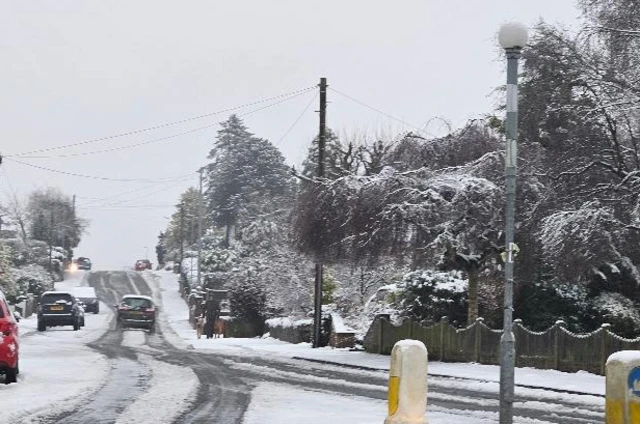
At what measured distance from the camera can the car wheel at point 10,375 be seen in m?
17.8

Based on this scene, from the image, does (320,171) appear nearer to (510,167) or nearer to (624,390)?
(510,167)

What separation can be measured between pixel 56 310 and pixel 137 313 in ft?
12.5

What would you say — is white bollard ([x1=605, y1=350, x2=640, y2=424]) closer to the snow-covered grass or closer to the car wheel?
the snow-covered grass

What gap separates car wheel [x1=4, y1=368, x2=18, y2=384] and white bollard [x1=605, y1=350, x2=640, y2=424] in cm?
1141

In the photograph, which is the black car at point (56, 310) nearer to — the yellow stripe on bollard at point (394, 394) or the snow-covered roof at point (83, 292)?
the snow-covered roof at point (83, 292)

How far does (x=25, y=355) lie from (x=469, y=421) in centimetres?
1524

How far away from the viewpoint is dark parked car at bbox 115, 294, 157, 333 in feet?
158

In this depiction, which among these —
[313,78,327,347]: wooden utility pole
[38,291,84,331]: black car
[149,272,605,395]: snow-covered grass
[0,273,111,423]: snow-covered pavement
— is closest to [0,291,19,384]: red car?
[0,273,111,423]: snow-covered pavement

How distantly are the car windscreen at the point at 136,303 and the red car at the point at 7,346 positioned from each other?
30.3 metres

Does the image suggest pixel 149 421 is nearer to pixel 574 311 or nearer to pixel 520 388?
pixel 520 388

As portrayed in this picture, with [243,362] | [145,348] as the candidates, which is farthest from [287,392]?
[145,348]

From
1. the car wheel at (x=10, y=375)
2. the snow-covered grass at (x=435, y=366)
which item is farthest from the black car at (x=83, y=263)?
the car wheel at (x=10, y=375)

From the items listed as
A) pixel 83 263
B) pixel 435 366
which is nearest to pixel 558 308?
pixel 435 366

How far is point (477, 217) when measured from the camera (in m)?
28.2
